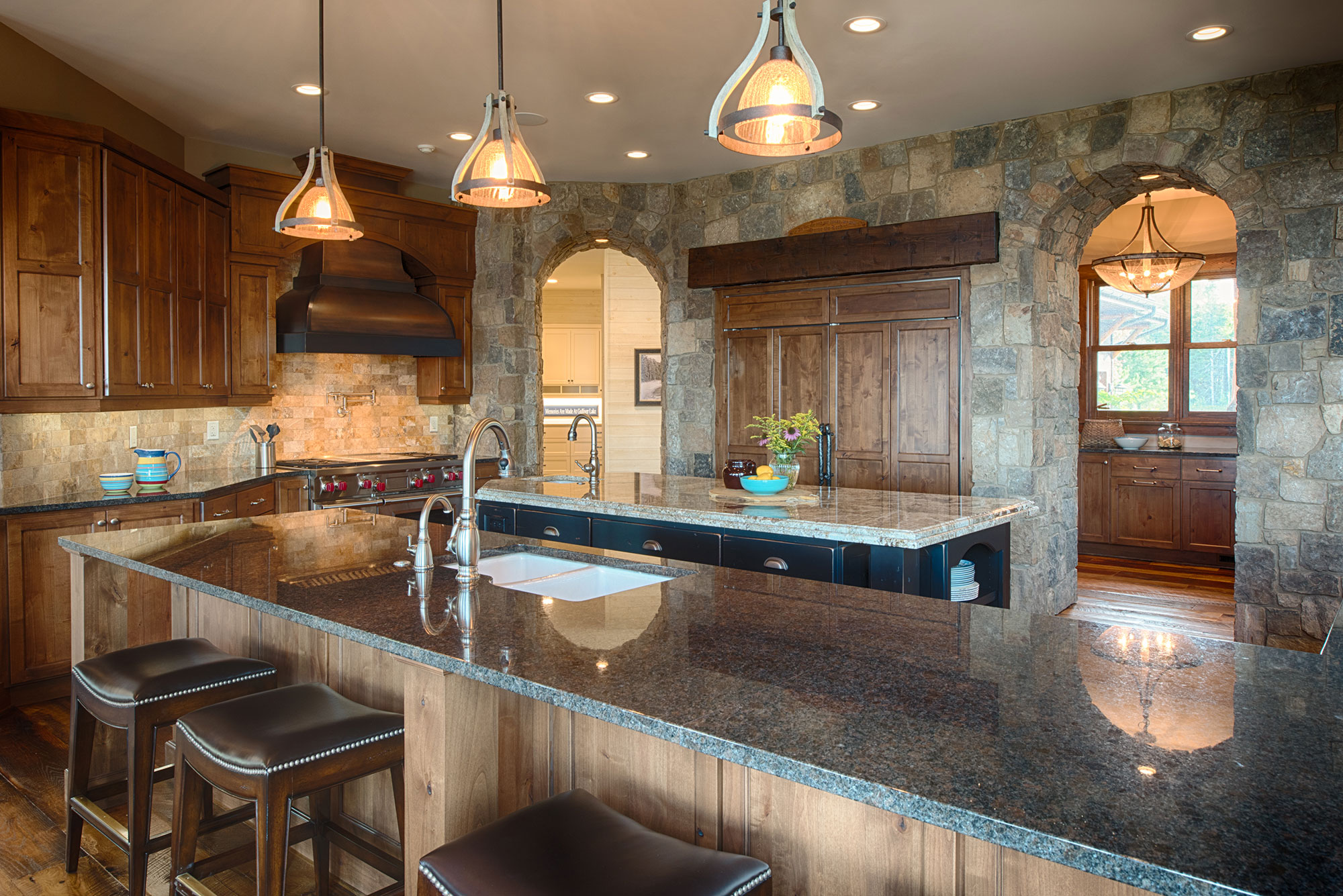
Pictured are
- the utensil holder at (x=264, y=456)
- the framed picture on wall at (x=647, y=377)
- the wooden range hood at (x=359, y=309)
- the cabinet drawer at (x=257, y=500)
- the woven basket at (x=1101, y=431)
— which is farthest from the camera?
the framed picture on wall at (x=647, y=377)

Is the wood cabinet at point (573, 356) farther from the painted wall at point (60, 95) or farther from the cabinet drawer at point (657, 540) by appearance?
the cabinet drawer at point (657, 540)

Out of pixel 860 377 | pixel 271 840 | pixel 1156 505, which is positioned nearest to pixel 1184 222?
pixel 1156 505

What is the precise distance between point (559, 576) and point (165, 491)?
2.73 m

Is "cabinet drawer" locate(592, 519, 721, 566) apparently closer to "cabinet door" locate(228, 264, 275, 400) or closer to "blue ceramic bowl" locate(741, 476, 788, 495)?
"blue ceramic bowl" locate(741, 476, 788, 495)

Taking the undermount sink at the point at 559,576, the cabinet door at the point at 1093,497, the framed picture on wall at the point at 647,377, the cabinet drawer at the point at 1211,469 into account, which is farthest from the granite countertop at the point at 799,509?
the framed picture on wall at the point at 647,377

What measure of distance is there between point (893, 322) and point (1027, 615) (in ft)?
12.6

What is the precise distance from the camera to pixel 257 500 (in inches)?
186

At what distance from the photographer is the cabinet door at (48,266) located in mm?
3607

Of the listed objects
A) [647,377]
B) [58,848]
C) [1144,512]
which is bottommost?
[58,848]

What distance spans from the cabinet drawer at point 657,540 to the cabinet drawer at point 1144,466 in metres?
5.01

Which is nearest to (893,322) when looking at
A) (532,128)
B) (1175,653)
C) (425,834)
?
(532,128)

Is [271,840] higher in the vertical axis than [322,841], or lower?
higher

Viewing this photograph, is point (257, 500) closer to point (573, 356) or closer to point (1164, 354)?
point (573, 356)

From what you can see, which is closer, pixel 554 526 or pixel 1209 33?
pixel 1209 33
